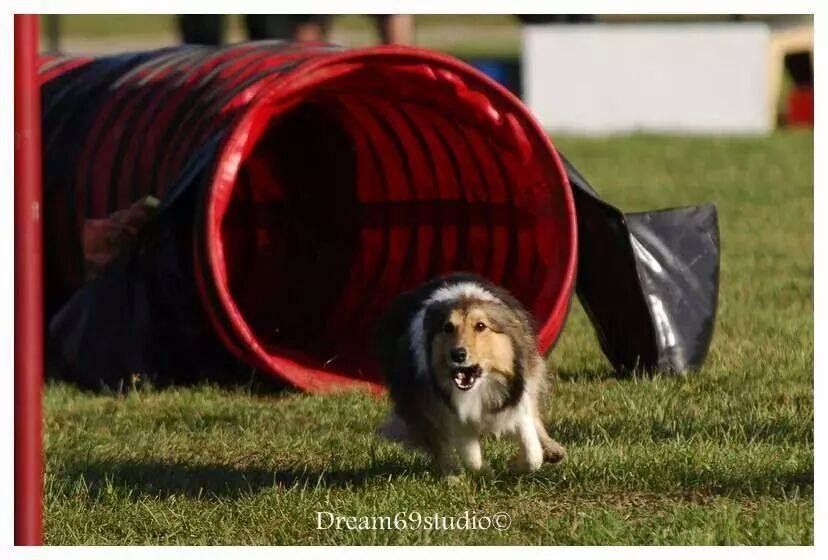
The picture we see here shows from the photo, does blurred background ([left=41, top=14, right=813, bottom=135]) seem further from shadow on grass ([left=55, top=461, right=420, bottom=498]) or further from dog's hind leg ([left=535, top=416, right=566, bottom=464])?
dog's hind leg ([left=535, top=416, right=566, bottom=464])

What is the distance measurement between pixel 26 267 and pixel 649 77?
47.2 ft

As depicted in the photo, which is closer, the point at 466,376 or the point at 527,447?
the point at 466,376

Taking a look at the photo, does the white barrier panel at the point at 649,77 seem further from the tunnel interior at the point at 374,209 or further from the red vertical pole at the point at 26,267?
the red vertical pole at the point at 26,267

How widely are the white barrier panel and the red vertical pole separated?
13.4 metres

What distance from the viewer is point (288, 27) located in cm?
1576

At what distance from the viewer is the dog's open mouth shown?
638 centimetres

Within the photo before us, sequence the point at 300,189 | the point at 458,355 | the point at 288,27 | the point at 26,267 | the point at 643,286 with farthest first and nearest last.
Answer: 1. the point at 288,27
2. the point at 300,189
3. the point at 643,286
4. the point at 458,355
5. the point at 26,267

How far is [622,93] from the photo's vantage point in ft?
63.5

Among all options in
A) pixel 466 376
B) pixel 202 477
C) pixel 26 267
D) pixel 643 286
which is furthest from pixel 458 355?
pixel 643 286

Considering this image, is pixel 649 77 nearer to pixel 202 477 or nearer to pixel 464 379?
pixel 202 477

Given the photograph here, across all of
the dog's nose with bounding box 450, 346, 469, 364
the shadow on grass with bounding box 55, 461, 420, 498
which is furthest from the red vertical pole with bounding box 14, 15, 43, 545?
the dog's nose with bounding box 450, 346, 469, 364
